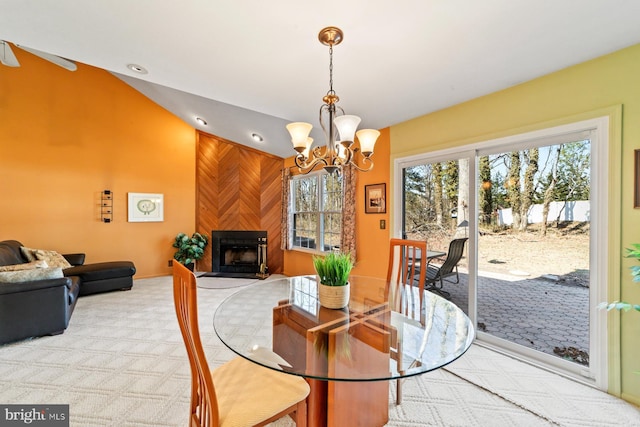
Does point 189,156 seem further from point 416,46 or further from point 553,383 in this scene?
point 553,383

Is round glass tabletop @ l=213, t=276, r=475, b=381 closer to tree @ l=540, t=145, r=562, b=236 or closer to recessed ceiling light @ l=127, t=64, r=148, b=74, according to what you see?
tree @ l=540, t=145, r=562, b=236

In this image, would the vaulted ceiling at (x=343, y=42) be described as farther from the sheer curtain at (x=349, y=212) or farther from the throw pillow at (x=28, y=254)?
the throw pillow at (x=28, y=254)

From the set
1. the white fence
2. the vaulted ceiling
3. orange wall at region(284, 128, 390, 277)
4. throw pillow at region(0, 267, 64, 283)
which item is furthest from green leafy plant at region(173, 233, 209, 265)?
the white fence

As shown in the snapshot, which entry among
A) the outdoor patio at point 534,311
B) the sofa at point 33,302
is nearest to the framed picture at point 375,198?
the outdoor patio at point 534,311

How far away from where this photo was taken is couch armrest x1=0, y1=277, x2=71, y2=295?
8.46 ft

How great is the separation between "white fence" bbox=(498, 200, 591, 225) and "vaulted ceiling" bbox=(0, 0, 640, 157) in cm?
112

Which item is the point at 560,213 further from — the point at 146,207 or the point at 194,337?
the point at 146,207

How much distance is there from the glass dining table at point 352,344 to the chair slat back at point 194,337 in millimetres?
223

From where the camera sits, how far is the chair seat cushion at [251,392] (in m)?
1.15

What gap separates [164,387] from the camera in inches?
78.9

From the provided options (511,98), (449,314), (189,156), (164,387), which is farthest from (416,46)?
(189,156)

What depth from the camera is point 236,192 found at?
590cm

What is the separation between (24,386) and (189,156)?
15.2 feet

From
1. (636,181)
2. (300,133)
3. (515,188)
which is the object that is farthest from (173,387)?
(636,181)
